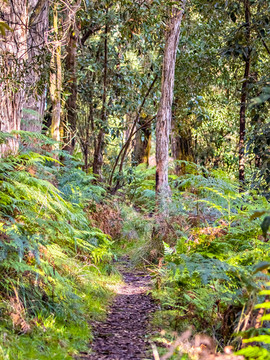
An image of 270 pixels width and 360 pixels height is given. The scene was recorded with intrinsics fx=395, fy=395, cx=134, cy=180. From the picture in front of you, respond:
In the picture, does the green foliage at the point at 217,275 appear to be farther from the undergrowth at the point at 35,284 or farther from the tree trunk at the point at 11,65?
the tree trunk at the point at 11,65

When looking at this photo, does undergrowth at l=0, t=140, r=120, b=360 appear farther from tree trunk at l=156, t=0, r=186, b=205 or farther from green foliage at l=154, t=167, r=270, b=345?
tree trunk at l=156, t=0, r=186, b=205

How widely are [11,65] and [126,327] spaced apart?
12.5 feet

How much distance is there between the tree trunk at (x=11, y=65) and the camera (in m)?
5.15

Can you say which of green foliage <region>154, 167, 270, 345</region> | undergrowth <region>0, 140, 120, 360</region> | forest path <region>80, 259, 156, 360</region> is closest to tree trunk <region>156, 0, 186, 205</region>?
forest path <region>80, 259, 156, 360</region>

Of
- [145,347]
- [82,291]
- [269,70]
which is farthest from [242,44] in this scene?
[145,347]

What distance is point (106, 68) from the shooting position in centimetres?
1251

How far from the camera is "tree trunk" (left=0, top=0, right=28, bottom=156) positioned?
5.15m

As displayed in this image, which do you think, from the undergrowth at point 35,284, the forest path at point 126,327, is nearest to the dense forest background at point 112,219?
the undergrowth at point 35,284

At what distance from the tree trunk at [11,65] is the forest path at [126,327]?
2526 millimetres

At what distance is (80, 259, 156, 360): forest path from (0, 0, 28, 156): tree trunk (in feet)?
8.29

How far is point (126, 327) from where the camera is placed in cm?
463

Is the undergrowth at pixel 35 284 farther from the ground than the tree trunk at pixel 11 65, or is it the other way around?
the tree trunk at pixel 11 65

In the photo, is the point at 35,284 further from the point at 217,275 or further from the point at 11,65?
the point at 11,65

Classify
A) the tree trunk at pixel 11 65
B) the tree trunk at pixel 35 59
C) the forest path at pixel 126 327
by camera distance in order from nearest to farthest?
1. the forest path at pixel 126 327
2. the tree trunk at pixel 11 65
3. the tree trunk at pixel 35 59
